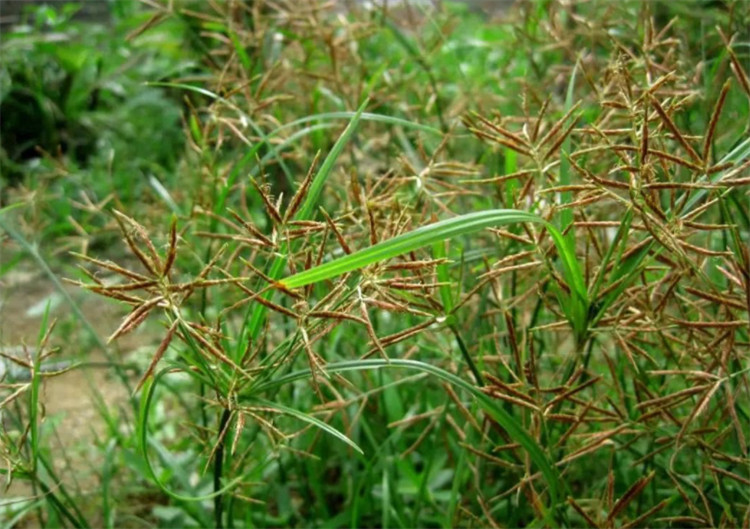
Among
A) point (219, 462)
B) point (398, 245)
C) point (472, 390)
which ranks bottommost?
point (219, 462)

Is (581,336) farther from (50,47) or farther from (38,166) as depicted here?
(50,47)

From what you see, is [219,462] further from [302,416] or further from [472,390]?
[472,390]

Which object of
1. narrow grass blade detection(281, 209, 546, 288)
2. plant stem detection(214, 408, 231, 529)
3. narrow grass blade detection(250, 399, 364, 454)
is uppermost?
narrow grass blade detection(281, 209, 546, 288)

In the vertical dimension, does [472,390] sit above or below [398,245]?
below

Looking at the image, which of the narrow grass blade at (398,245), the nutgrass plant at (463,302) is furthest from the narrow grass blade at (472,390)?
the narrow grass blade at (398,245)

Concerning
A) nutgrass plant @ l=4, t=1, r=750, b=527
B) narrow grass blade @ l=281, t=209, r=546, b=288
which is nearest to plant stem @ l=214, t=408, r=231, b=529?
nutgrass plant @ l=4, t=1, r=750, b=527

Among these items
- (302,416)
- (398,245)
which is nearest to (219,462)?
(302,416)

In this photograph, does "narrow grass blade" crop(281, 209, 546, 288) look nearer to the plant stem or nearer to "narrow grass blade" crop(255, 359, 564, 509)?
"narrow grass blade" crop(255, 359, 564, 509)

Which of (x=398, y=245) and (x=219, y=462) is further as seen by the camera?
(x=219, y=462)

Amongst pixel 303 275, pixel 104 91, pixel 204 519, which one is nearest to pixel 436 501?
pixel 204 519
